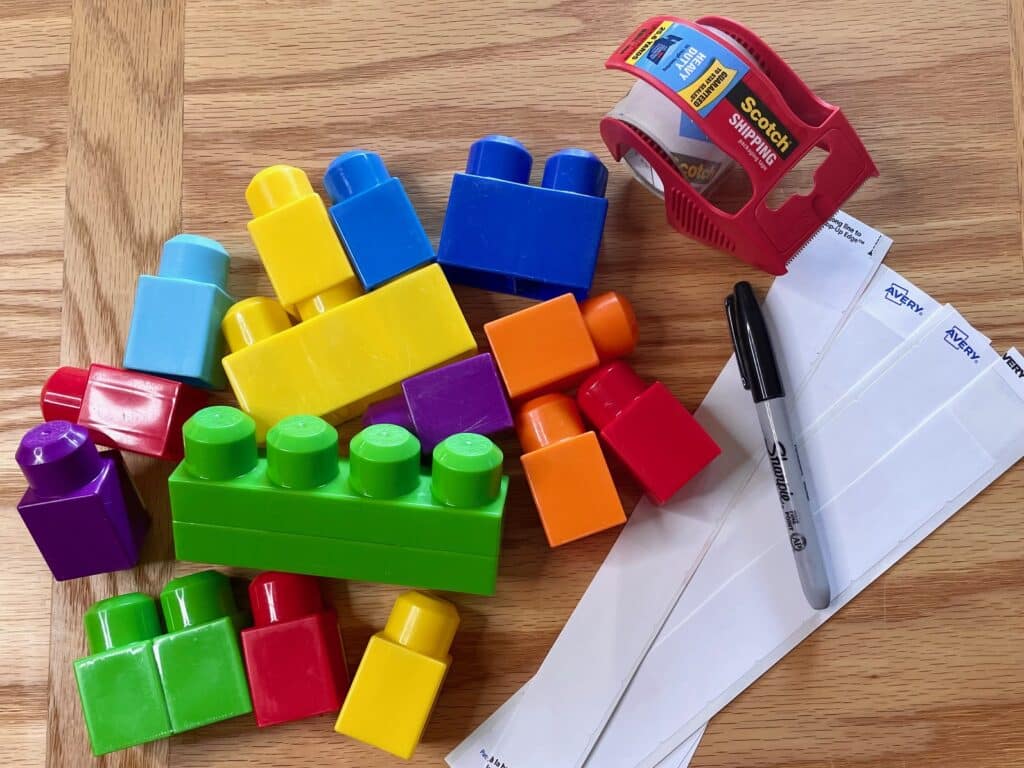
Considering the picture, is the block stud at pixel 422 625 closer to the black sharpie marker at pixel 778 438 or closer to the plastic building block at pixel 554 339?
the plastic building block at pixel 554 339

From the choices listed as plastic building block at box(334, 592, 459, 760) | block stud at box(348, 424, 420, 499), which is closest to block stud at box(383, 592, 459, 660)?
plastic building block at box(334, 592, 459, 760)

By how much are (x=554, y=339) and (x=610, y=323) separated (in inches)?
1.9

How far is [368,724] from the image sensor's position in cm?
72

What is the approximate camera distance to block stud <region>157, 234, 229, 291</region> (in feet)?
2.41

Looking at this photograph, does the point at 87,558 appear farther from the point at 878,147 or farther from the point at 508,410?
the point at 878,147

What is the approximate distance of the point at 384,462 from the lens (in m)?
0.67

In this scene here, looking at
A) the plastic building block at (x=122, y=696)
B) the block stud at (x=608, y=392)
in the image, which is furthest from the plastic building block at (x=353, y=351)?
the plastic building block at (x=122, y=696)

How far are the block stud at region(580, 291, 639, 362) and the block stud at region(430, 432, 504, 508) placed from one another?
13 centimetres

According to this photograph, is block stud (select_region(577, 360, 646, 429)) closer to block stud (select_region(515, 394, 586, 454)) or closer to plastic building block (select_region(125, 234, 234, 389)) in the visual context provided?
block stud (select_region(515, 394, 586, 454))

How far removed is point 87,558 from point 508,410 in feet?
1.21

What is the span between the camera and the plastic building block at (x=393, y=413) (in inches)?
29.0

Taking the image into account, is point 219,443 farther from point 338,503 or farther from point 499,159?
point 499,159

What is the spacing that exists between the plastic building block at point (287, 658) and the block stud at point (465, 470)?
0.16 meters

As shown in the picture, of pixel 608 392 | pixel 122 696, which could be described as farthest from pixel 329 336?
pixel 122 696
